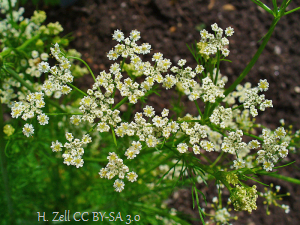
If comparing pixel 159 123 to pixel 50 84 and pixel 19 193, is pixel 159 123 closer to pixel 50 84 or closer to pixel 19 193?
pixel 50 84

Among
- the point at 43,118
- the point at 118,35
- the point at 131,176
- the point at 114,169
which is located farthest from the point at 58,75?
the point at 131,176

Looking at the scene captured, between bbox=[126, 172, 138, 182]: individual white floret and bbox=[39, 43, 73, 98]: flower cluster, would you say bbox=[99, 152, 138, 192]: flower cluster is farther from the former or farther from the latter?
bbox=[39, 43, 73, 98]: flower cluster

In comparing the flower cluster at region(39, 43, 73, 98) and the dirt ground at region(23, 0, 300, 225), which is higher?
the dirt ground at region(23, 0, 300, 225)

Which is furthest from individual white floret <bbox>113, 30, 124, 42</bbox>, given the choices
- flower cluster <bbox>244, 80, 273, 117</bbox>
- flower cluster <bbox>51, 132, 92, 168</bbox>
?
flower cluster <bbox>244, 80, 273, 117</bbox>

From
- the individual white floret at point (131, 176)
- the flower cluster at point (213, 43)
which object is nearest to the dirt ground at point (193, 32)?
the flower cluster at point (213, 43)

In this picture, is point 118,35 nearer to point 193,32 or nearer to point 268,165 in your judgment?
point 268,165

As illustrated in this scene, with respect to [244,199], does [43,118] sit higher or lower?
higher
